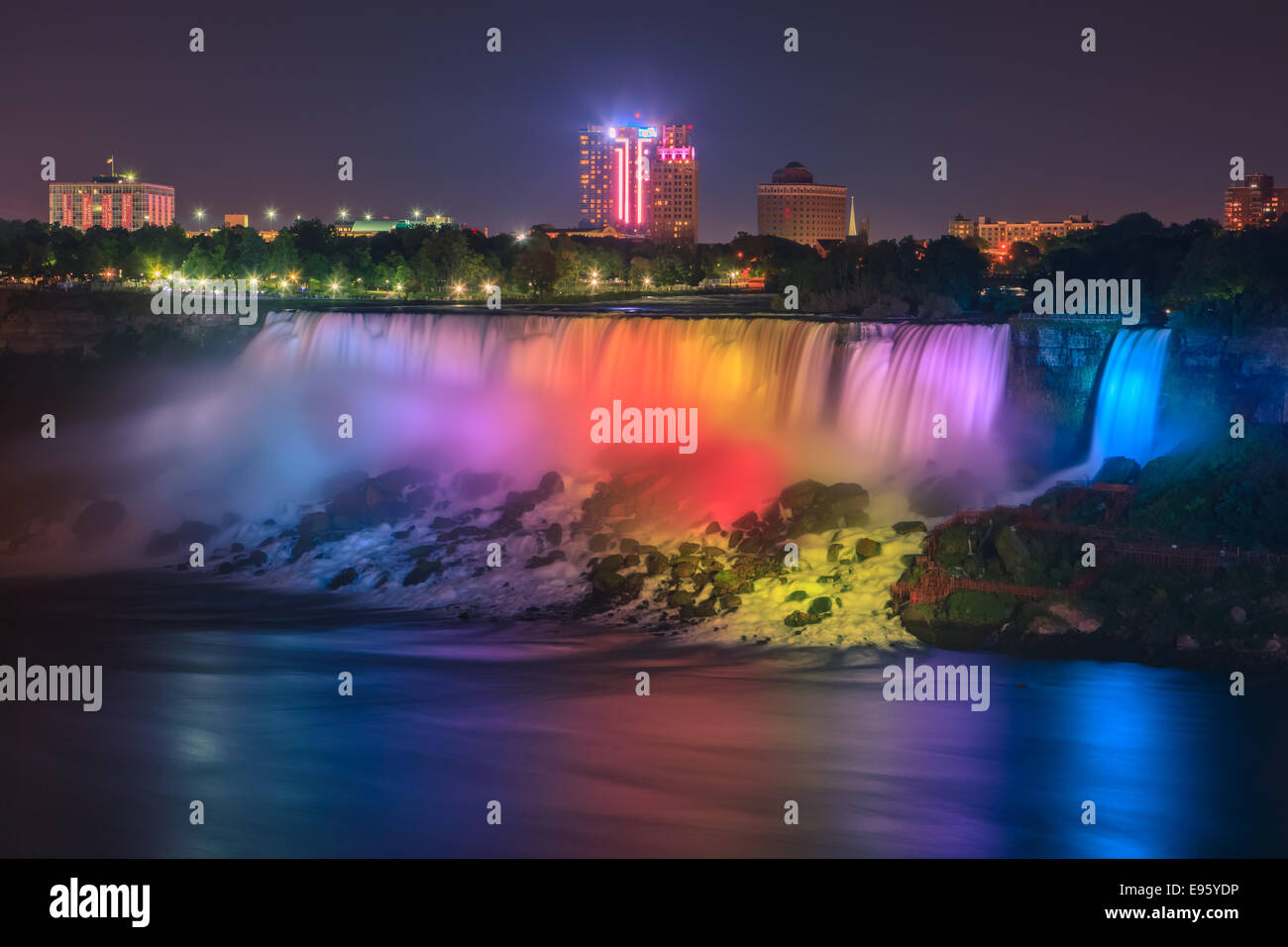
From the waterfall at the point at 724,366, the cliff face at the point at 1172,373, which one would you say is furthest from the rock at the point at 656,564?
the cliff face at the point at 1172,373

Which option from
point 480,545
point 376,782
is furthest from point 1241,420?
point 376,782

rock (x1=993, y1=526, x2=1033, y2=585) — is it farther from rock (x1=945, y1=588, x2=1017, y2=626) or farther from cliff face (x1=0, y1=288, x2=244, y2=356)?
cliff face (x1=0, y1=288, x2=244, y2=356)

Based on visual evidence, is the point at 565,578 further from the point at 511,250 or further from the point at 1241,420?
the point at 511,250

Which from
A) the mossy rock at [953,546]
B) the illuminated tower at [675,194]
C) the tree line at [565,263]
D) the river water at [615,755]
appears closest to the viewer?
the river water at [615,755]

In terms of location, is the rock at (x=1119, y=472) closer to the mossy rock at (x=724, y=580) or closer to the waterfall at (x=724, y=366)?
the waterfall at (x=724, y=366)

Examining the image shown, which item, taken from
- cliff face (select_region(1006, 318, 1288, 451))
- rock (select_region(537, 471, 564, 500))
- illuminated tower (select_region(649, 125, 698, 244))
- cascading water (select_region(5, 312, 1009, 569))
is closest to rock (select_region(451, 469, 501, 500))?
cascading water (select_region(5, 312, 1009, 569))

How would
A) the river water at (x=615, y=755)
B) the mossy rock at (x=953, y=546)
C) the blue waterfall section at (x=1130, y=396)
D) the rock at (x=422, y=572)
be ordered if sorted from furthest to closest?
the blue waterfall section at (x=1130, y=396), the rock at (x=422, y=572), the mossy rock at (x=953, y=546), the river water at (x=615, y=755)

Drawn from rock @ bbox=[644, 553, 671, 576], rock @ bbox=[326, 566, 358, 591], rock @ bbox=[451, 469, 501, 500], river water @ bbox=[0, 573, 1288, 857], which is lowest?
river water @ bbox=[0, 573, 1288, 857]
